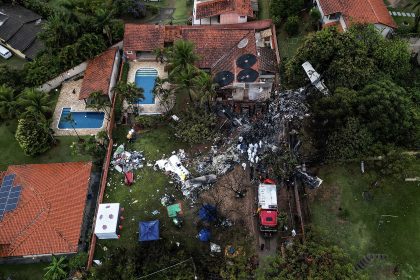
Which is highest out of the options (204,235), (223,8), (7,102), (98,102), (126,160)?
(223,8)

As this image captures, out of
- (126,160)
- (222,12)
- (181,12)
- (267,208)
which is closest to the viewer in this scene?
(267,208)

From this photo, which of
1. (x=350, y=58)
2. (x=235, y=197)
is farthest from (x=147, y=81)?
(x=350, y=58)

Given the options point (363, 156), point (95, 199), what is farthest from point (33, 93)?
point (363, 156)

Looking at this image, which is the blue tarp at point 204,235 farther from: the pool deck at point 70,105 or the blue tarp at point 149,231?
the pool deck at point 70,105

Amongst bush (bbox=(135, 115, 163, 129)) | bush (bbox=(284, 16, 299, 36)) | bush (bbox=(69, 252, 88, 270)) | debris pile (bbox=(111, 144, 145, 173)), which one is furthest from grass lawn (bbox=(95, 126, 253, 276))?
bush (bbox=(284, 16, 299, 36))

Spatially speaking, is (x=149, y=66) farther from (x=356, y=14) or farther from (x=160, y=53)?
(x=356, y=14)

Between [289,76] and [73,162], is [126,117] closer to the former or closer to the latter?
[73,162]
